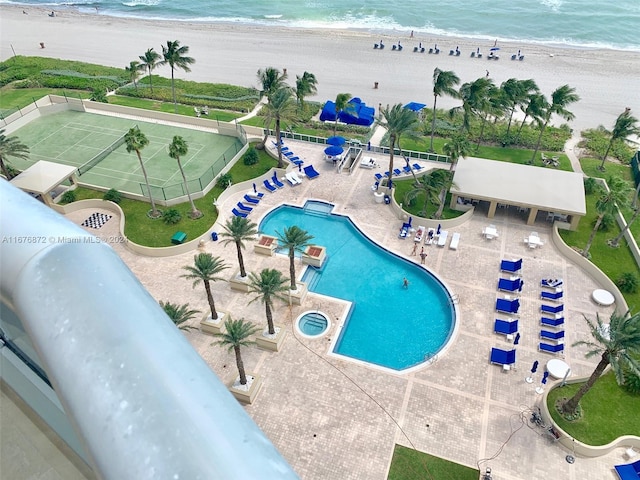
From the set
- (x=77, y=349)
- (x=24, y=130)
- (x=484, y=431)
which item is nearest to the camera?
(x=77, y=349)

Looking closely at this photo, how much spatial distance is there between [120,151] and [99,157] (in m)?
2.13

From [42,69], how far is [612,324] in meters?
74.0

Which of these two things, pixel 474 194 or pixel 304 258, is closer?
pixel 304 258

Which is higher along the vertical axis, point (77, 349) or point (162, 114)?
point (77, 349)

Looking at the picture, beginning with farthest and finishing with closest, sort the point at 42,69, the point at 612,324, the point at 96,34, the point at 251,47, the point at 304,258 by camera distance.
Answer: the point at 96,34
the point at 251,47
the point at 42,69
the point at 304,258
the point at 612,324

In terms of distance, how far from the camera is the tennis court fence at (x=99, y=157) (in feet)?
141

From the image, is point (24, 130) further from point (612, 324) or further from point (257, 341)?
point (612, 324)

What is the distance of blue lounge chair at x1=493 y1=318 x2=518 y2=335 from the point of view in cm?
2839

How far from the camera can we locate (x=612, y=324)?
21.4 m

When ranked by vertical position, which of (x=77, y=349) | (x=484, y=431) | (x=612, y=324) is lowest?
(x=484, y=431)

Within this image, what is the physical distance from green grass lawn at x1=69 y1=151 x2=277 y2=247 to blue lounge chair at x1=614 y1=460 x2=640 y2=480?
29.3 m

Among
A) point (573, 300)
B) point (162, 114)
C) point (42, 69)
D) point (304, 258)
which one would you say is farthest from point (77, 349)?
point (42, 69)

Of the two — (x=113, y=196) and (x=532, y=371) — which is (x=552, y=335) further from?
(x=113, y=196)

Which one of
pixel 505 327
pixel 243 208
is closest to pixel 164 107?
pixel 243 208
